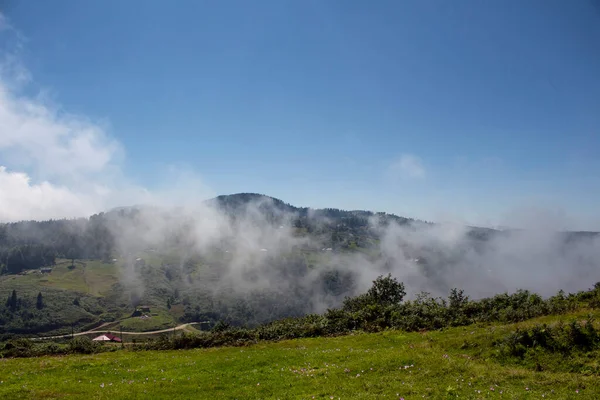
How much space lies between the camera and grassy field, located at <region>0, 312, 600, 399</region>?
15.9 metres

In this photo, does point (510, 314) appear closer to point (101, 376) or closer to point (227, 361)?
point (227, 361)

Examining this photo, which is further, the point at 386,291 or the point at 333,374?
the point at 386,291

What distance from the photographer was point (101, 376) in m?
23.5

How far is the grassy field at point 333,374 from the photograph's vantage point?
15859 millimetres

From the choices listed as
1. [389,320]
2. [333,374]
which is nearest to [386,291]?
[389,320]

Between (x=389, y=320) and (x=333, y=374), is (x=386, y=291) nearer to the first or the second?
(x=389, y=320)

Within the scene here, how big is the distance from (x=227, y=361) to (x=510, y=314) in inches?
993

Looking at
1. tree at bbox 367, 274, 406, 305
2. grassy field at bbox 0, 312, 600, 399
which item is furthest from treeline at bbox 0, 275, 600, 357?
tree at bbox 367, 274, 406, 305

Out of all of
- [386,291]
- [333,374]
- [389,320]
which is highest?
[333,374]

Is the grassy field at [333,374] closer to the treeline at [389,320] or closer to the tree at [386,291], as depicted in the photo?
the treeline at [389,320]

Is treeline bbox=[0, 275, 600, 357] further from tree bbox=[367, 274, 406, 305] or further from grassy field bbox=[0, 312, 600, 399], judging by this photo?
tree bbox=[367, 274, 406, 305]

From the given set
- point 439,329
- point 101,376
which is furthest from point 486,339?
point 101,376

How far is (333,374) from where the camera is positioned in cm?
2014

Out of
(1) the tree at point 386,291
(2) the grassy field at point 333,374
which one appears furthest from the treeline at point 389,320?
(1) the tree at point 386,291
